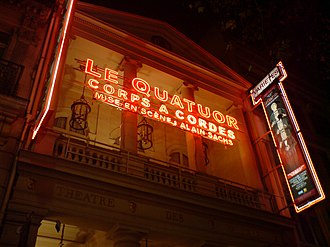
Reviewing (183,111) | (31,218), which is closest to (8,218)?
(31,218)

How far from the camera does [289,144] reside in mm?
12836

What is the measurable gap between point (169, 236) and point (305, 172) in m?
5.66

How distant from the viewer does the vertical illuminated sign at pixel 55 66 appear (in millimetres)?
7708

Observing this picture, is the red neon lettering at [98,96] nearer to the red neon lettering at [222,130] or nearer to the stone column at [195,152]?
the stone column at [195,152]

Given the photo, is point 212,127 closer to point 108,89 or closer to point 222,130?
point 222,130

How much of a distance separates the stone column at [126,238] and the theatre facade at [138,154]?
26mm

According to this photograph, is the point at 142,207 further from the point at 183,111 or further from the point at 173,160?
the point at 173,160

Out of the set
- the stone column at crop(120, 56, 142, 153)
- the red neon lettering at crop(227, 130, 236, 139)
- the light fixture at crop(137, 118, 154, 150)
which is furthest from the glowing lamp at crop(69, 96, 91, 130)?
the red neon lettering at crop(227, 130, 236, 139)

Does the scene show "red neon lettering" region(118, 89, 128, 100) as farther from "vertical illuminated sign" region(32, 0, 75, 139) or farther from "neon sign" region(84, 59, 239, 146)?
"vertical illuminated sign" region(32, 0, 75, 139)

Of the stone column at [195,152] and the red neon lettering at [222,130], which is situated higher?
the red neon lettering at [222,130]

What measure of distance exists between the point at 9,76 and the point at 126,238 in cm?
538

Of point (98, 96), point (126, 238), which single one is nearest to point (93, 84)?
point (98, 96)

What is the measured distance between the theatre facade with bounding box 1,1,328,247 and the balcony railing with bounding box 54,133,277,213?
4 cm

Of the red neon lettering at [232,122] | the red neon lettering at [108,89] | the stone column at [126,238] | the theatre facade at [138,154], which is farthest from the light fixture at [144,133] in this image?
the stone column at [126,238]
